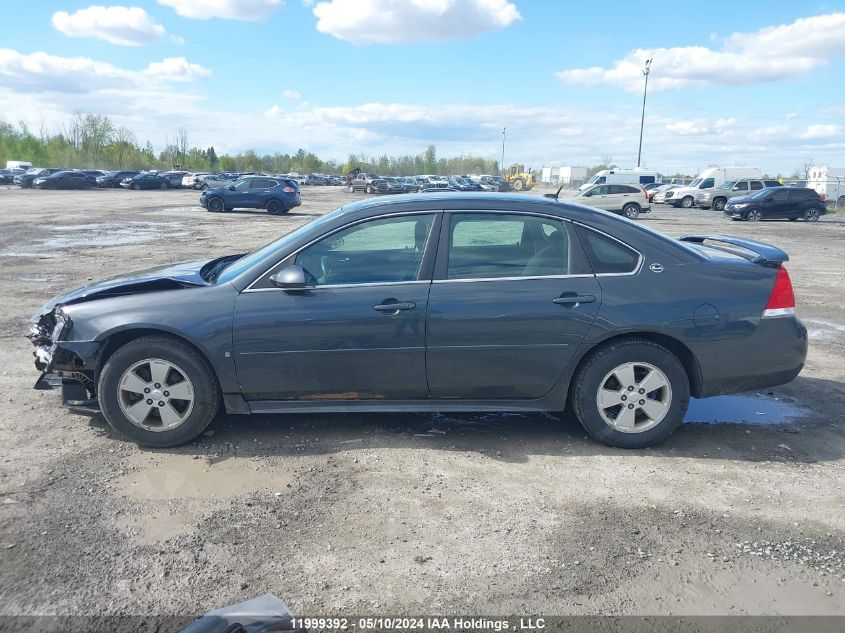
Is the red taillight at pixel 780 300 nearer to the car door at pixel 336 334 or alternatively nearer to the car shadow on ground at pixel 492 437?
the car shadow on ground at pixel 492 437

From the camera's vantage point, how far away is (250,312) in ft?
14.4

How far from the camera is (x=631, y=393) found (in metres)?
4.50

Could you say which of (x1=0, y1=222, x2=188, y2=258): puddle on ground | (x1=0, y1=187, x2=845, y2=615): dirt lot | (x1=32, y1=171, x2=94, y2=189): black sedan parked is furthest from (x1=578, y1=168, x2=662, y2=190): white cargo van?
(x1=0, y1=187, x2=845, y2=615): dirt lot

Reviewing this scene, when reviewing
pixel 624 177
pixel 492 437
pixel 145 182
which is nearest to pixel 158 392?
pixel 492 437

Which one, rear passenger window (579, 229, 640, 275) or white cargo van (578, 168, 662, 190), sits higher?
white cargo van (578, 168, 662, 190)

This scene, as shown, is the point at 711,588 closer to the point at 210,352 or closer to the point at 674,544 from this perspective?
the point at 674,544

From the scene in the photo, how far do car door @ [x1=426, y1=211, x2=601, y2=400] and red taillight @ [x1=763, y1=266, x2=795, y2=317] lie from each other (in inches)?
47.0

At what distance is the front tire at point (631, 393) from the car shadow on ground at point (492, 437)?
0.15 meters

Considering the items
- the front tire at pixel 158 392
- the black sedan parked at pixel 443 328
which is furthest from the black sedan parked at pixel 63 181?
the front tire at pixel 158 392

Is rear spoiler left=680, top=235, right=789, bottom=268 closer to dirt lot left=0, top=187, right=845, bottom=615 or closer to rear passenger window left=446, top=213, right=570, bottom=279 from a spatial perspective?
dirt lot left=0, top=187, right=845, bottom=615

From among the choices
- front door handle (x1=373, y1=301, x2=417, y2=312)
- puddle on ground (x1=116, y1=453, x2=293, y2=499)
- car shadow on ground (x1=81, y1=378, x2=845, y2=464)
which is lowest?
puddle on ground (x1=116, y1=453, x2=293, y2=499)

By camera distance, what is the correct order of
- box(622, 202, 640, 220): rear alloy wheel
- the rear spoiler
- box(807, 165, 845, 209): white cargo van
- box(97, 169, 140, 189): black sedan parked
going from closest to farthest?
1. the rear spoiler
2. box(622, 202, 640, 220): rear alloy wheel
3. box(807, 165, 845, 209): white cargo van
4. box(97, 169, 140, 189): black sedan parked

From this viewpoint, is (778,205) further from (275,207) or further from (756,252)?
(756,252)

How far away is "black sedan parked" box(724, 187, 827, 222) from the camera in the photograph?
3177 cm
